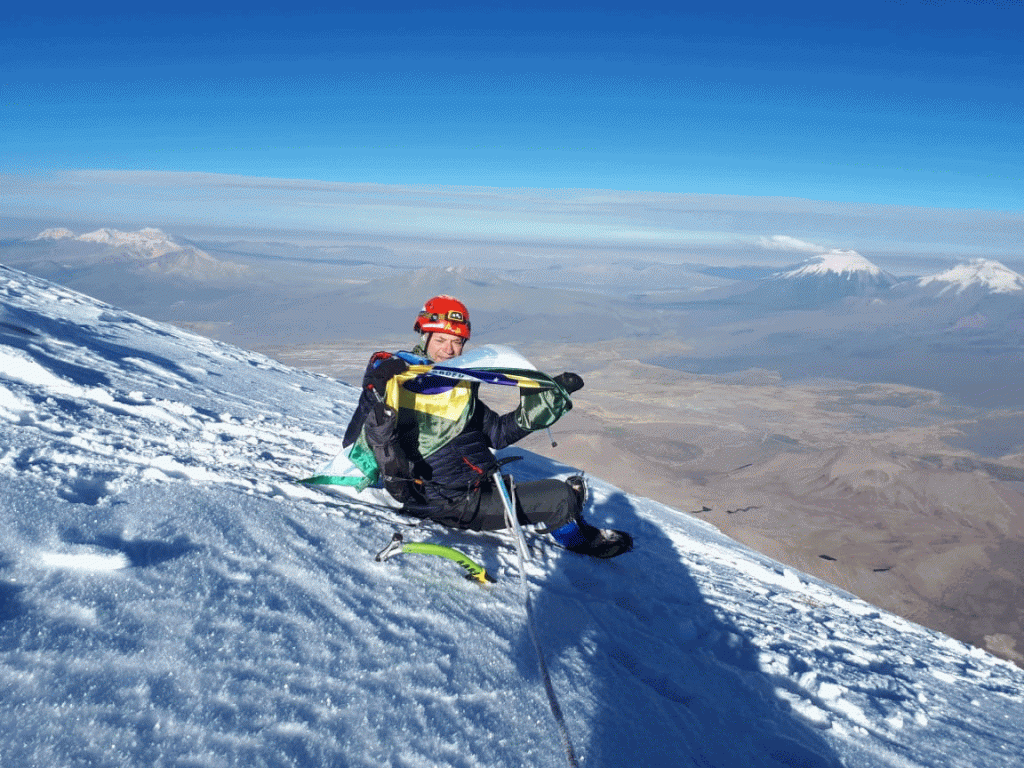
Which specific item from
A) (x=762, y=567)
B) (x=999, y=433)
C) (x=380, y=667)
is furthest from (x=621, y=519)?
(x=999, y=433)

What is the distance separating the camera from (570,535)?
5203 millimetres

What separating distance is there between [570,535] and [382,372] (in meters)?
2.37

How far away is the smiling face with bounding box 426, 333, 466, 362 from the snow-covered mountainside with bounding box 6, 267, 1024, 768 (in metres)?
1.39

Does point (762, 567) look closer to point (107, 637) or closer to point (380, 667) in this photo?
point (380, 667)

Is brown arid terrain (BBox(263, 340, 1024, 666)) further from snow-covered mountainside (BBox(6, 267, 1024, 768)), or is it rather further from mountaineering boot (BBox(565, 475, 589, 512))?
mountaineering boot (BBox(565, 475, 589, 512))

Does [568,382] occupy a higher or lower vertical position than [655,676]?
higher

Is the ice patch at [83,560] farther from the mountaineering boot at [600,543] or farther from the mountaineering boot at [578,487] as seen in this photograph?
the mountaineering boot at [600,543]

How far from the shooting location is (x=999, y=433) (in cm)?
15438

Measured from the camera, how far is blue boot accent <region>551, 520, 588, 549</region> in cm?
516

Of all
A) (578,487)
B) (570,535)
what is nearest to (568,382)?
(578,487)

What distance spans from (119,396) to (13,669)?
196 inches

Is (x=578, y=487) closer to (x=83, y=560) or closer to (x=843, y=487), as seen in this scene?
(x=83, y=560)

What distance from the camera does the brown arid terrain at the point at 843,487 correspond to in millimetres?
68625

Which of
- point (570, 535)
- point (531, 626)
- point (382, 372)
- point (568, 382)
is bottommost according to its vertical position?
point (570, 535)
